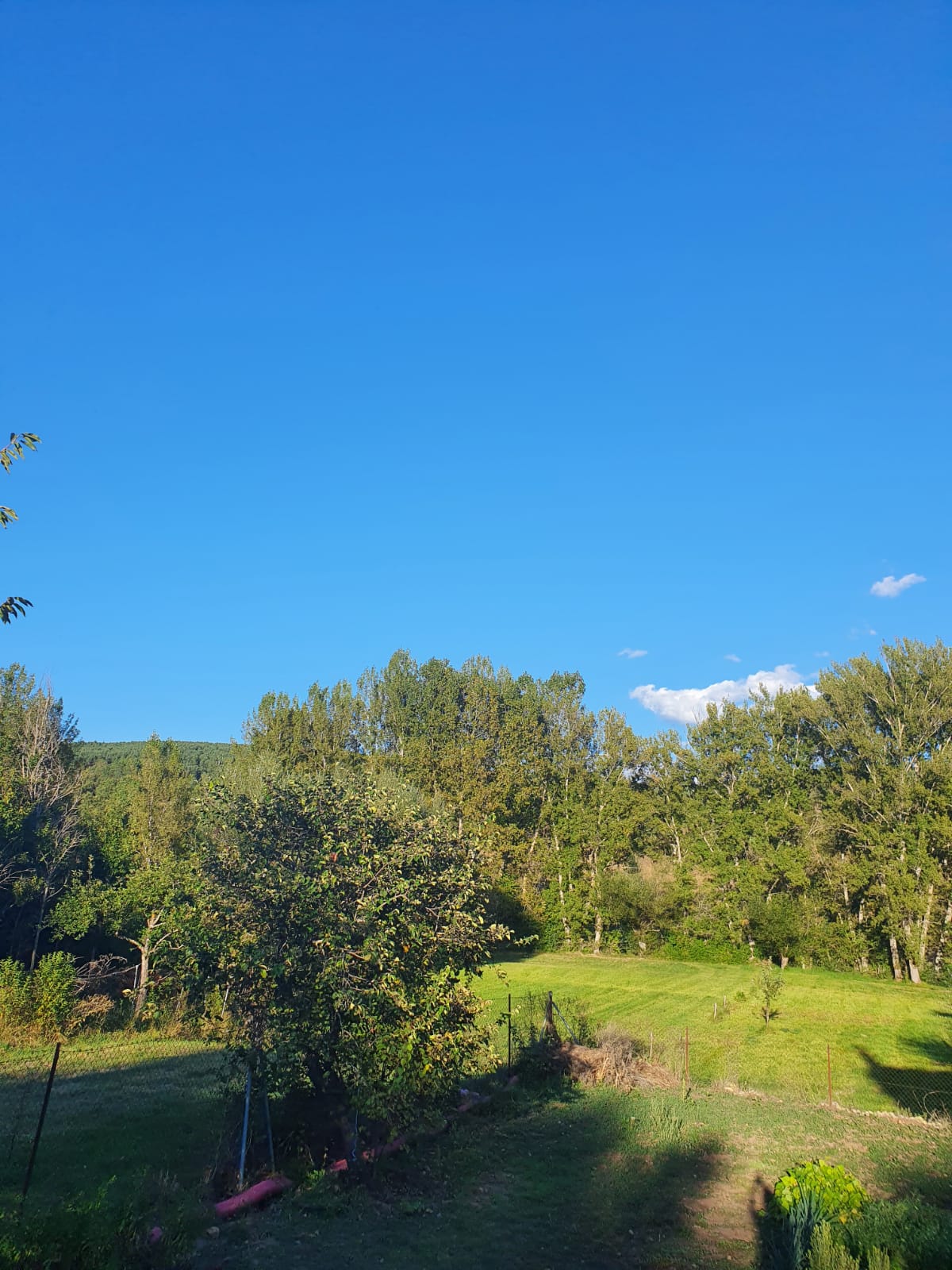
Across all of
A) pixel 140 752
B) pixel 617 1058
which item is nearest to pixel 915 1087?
pixel 617 1058

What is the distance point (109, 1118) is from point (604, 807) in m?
45.6

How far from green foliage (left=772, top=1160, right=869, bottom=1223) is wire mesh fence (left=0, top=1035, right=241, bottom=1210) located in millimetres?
7699

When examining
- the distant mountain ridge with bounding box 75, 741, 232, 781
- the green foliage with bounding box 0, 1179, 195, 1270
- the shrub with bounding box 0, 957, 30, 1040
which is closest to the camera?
the green foliage with bounding box 0, 1179, 195, 1270

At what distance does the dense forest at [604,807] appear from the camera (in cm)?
3672

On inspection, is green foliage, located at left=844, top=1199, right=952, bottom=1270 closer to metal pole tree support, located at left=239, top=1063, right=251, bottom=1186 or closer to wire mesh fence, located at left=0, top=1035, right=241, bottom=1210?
metal pole tree support, located at left=239, top=1063, right=251, bottom=1186

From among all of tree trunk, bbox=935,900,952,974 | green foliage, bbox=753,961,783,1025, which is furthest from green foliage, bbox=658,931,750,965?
green foliage, bbox=753,961,783,1025

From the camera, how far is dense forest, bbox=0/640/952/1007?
36719mm

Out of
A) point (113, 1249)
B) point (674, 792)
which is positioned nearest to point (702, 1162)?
point (113, 1249)

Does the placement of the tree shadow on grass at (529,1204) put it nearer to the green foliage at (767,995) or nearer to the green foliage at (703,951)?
the green foliage at (767,995)

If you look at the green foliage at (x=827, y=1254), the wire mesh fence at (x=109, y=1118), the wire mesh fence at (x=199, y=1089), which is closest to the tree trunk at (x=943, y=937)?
the wire mesh fence at (x=199, y=1089)

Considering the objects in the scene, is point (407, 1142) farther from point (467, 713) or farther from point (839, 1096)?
point (467, 713)

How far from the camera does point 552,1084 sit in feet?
61.1

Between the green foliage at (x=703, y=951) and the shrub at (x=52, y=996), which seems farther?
the green foliage at (x=703, y=951)

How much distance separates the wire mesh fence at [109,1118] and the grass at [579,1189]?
2.14 m
